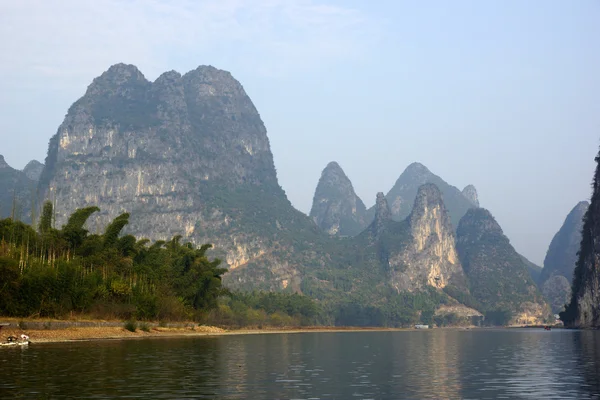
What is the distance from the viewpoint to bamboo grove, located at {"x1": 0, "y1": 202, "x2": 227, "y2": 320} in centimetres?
6178

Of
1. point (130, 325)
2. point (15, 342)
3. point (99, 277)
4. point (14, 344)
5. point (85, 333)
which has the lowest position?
point (14, 344)

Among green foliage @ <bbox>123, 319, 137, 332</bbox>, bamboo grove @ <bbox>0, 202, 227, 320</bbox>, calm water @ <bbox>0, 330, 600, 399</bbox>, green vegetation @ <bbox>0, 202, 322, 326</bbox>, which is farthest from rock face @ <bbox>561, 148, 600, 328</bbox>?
calm water @ <bbox>0, 330, 600, 399</bbox>

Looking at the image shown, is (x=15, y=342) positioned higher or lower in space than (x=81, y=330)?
lower

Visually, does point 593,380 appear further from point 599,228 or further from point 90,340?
point 599,228

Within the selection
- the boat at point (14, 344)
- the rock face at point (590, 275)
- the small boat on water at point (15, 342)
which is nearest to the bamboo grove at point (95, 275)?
the small boat on water at point (15, 342)

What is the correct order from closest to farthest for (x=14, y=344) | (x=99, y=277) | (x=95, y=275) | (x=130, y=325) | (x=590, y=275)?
(x=14, y=344) → (x=95, y=275) → (x=130, y=325) → (x=99, y=277) → (x=590, y=275)

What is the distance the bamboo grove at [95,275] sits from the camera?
61.8m

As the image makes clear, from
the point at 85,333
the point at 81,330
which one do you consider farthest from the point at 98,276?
the point at 85,333

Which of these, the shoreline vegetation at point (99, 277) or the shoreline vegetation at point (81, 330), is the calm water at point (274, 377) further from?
the shoreline vegetation at point (99, 277)

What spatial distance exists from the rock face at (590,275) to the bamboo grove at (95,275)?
98.4 metres

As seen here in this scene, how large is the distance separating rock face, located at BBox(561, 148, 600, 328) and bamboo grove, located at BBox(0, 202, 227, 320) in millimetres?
98419

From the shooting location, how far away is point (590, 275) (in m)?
177

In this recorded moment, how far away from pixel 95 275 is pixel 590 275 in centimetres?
13779

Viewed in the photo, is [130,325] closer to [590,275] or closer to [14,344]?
[14,344]
